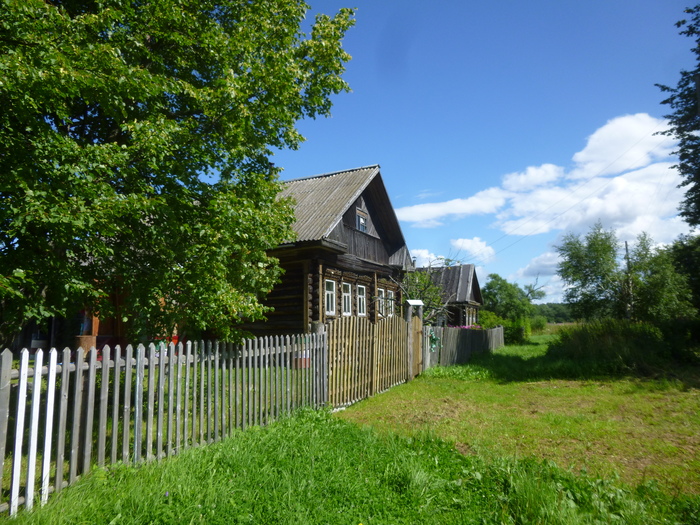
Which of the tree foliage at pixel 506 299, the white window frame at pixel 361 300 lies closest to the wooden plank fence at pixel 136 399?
the white window frame at pixel 361 300

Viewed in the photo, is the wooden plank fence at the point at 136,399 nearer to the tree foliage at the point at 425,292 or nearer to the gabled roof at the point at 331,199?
the gabled roof at the point at 331,199

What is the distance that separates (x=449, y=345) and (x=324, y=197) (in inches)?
270

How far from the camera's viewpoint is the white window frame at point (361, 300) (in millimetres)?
17783

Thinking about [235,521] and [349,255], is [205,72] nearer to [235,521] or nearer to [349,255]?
[235,521]

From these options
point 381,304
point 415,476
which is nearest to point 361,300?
point 381,304

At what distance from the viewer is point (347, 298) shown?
54.8 feet

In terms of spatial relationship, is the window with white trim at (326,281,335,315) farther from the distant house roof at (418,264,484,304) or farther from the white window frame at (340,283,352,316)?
the distant house roof at (418,264,484,304)

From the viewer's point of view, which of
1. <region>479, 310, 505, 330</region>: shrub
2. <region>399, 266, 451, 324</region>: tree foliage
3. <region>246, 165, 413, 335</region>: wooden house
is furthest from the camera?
<region>479, 310, 505, 330</region>: shrub

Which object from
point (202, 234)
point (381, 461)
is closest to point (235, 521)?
point (381, 461)

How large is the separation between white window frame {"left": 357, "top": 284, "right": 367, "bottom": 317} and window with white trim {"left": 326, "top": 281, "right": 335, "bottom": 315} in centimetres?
223

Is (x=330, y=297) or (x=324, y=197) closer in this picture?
(x=330, y=297)

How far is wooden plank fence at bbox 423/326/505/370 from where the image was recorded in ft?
42.5

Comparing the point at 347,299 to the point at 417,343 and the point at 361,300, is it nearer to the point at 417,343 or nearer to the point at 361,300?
the point at 361,300

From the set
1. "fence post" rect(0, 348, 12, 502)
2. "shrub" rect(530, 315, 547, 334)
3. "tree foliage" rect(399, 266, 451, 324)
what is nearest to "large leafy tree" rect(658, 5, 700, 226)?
"tree foliage" rect(399, 266, 451, 324)
